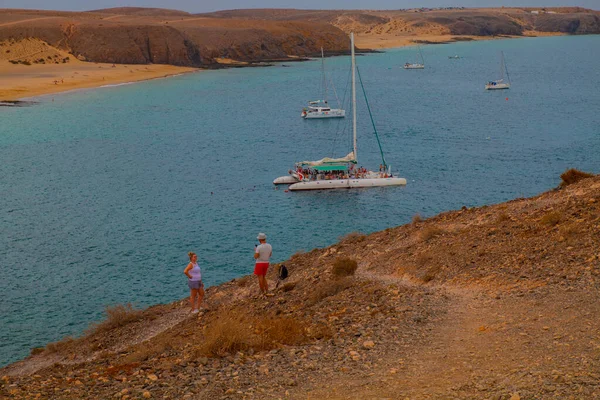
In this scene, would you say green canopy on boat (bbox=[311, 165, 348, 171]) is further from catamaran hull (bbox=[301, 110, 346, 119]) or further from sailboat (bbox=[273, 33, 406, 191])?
catamaran hull (bbox=[301, 110, 346, 119])

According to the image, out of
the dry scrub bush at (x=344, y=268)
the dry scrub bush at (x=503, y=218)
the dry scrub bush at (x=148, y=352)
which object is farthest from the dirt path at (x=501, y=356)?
the dry scrub bush at (x=503, y=218)

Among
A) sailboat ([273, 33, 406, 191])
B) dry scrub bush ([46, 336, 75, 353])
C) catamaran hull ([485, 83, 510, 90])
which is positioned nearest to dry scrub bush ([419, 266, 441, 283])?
dry scrub bush ([46, 336, 75, 353])

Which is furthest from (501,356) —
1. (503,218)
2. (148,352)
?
(503,218)

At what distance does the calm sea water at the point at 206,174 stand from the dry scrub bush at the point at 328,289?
1040cm

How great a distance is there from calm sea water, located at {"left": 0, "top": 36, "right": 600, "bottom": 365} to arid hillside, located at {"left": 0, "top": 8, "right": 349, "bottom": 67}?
29804mm

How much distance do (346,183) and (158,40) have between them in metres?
95.6

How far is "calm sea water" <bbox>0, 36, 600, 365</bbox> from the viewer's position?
3009 centimetres

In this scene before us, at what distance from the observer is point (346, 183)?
47125 millimetres

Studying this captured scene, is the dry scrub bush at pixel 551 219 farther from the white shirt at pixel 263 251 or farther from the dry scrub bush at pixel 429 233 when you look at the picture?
the white shirt at pixel 263 251

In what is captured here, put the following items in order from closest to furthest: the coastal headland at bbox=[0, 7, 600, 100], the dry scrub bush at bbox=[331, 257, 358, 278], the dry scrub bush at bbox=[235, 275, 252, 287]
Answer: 1. the dry scrub bush at bbox=[331, 257, 358, 278]
2. the dry scrub bush at bbox=[235, 275, 252, 287]
3. the coastal headland at bbox=[0, 7, 600, 100]

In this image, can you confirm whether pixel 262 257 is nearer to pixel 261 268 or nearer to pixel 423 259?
pixel 261 268

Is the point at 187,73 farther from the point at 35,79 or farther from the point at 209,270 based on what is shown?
the point at 209,270

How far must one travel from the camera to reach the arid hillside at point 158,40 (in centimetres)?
12825

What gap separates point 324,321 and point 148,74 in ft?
360
